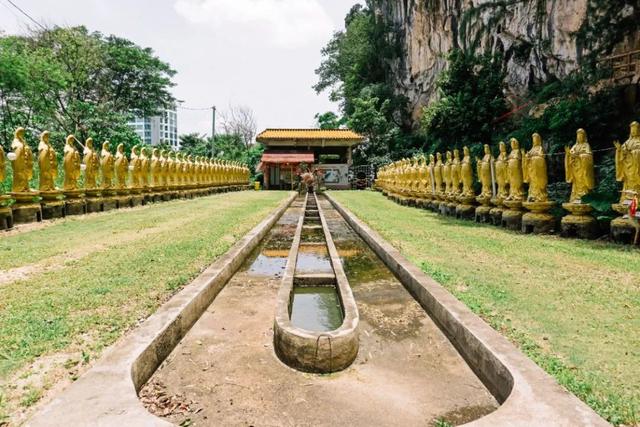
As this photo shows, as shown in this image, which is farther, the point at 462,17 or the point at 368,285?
the point at 462,17

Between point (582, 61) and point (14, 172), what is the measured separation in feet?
54.1

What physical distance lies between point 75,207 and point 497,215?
1014 cm

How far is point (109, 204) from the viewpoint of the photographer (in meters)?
12.2

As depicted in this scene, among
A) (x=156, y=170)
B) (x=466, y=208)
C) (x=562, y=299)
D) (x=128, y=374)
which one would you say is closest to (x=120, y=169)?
(x=156, y=170)

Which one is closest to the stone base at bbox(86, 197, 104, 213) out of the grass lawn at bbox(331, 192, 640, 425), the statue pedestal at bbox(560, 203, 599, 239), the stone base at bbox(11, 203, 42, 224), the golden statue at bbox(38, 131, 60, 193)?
the golden statue at bbox(38, 131, 60, 193)

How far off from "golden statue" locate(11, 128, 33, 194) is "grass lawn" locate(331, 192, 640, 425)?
24.6 ft

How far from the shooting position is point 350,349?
9.90 ft

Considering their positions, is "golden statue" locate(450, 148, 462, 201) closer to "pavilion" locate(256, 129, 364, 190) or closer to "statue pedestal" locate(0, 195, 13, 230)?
"statue pedestal" locate(0, 195, 13, 230)

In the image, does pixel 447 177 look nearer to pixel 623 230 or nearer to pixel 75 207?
pixel 623 230

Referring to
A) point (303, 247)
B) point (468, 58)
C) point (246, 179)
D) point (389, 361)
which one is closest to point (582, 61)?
point (468, 58)

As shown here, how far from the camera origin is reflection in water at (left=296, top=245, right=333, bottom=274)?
621 centimetres

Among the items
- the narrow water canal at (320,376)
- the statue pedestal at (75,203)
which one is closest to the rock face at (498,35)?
the narrow water canal at (320,376)

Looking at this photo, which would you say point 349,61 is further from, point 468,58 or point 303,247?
point 303,247

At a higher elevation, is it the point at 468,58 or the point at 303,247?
the point at 468,58
